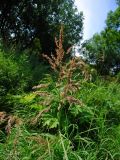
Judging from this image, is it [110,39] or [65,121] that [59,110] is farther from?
[110,39]

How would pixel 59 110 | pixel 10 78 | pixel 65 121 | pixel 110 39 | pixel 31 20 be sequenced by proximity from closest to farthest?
pixel 59 110 → pixel 65 121 → pixel 10 78 → pixel 31 20 → pixel 110 39

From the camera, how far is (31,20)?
2350 centimetres

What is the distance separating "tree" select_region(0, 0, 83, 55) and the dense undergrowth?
635 inches

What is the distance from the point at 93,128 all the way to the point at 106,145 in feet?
0.97

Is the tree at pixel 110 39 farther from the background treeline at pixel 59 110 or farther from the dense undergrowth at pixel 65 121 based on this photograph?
the dense undergrowth at pixel 65 121

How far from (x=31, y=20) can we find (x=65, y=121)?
18.6m

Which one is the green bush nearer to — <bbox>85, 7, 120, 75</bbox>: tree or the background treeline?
the background treeline

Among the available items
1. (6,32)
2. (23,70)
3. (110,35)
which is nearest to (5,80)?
(23,70)

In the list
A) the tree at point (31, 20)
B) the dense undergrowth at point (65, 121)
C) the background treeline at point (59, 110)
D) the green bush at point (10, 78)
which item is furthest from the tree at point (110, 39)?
the dense undergrowth at point (65, 121)

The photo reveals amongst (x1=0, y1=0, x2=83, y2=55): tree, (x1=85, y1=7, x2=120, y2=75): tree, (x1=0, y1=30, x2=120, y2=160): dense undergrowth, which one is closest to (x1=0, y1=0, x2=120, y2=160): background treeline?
(x1=0, y1=30, x2=120, y2=160): dense undergrowth

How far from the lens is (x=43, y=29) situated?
926 inches

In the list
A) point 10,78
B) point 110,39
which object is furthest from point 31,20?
point 10,78

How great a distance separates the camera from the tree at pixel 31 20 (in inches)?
909

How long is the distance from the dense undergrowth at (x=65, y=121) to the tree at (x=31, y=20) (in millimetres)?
16133
